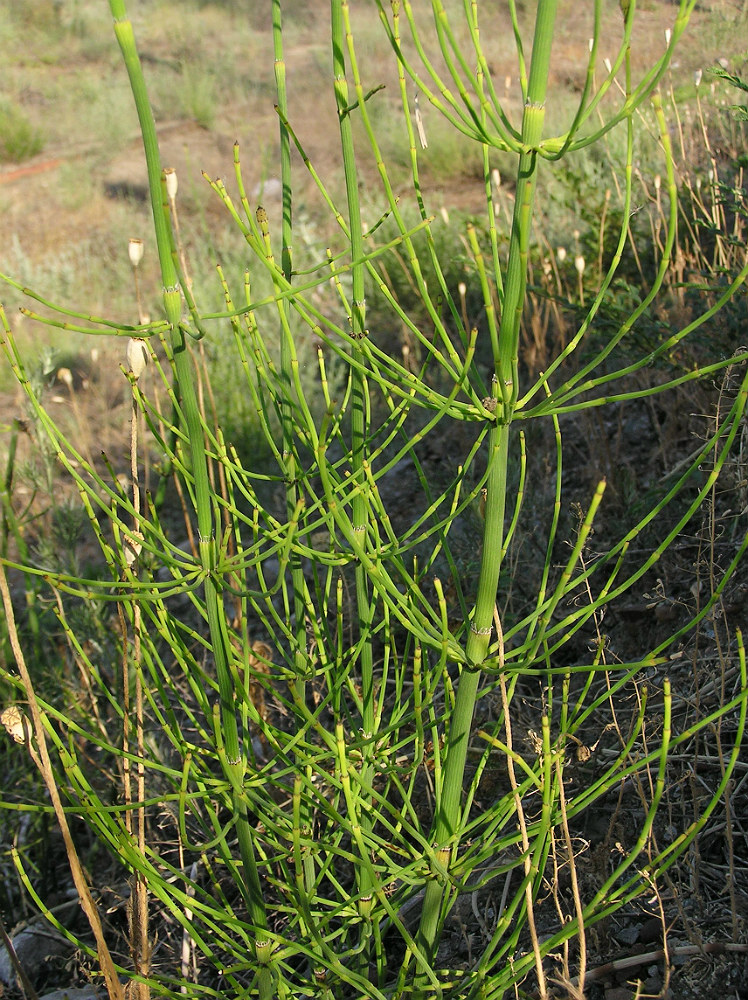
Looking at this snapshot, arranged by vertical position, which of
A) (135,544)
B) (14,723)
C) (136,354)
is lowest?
(14,723)

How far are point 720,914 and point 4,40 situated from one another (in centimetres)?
1440

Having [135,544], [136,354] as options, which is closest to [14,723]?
[135,544]

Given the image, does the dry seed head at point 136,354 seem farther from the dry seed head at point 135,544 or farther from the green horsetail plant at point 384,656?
the dry seed head at point 135,544

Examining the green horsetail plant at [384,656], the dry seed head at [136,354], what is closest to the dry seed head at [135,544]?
the green horsetail plant at [384,656]

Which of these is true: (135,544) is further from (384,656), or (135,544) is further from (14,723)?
(384,656)

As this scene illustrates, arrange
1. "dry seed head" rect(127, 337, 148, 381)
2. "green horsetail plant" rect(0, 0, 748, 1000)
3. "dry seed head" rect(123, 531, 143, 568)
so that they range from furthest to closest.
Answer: "dry seed head" rect(127, 337, 148, 381) → "dry seed head" rect(123, 531, 143, 568) → "green horsetail plant" rect(0, 0, 748, 1000)

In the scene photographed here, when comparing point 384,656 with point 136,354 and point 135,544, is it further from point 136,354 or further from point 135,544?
point 136,354

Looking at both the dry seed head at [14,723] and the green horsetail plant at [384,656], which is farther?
the dry seed head at [14,723]

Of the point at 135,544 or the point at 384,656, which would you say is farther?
the point at 384,656

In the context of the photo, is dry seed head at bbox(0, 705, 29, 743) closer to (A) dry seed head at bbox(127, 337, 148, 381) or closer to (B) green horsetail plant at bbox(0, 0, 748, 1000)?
(B) green horsetail plant at bbox(0, 0, 748, 1000)

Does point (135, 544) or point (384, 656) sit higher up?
point (135, 544)

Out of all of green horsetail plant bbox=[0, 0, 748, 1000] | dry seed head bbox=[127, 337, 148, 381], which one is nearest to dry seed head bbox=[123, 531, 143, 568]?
green horsetail plant bbox=[0, 0, 748, 1000]

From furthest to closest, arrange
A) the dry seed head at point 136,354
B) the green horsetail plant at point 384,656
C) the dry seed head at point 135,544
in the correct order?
the dry seed head at point 136,354, the dry seed head at point 135,544, the green horsetail plant at point 384,656

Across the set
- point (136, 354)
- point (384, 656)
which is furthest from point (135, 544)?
point (384, 656)
